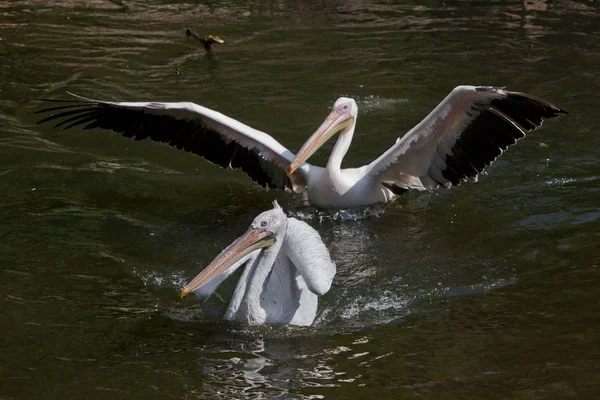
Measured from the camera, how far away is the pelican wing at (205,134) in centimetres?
709

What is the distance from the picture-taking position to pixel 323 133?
691 centimetres

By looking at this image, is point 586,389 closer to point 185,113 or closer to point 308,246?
point 308,246

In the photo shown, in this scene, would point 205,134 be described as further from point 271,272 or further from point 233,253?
point 233,253

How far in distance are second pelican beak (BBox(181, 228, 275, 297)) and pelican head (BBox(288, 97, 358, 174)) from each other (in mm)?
1562

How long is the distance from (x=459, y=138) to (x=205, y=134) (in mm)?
1921

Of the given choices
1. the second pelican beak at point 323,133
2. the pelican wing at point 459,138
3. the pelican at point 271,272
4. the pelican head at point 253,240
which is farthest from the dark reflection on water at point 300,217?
the second pelican beak at point 323,133

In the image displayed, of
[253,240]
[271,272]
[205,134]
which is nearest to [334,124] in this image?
[205,134]

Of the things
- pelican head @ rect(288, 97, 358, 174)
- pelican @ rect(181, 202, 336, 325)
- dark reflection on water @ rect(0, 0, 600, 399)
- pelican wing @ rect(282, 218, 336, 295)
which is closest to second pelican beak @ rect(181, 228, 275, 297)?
pelican @ rect(181, 202, 336, 325)

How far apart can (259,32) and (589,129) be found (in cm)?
441

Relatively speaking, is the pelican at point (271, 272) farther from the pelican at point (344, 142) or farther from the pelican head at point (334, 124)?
the pelican head at point (334, 124)

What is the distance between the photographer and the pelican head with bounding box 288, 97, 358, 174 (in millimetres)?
6820

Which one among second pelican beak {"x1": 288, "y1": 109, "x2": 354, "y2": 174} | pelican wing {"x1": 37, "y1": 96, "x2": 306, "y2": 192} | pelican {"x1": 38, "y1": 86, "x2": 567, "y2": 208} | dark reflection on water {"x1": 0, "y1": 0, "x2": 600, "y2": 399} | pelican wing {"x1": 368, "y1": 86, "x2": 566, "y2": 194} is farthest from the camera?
pelican wing {"x1": 37, "y1": 96, "x2": 306, "y2": 192}

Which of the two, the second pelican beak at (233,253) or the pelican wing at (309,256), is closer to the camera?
the pelican wing at (309,256)

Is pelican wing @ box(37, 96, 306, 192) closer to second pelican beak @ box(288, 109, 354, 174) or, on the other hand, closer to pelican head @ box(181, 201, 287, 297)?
second pelican beak @ box(288, 109, 354, 174)
